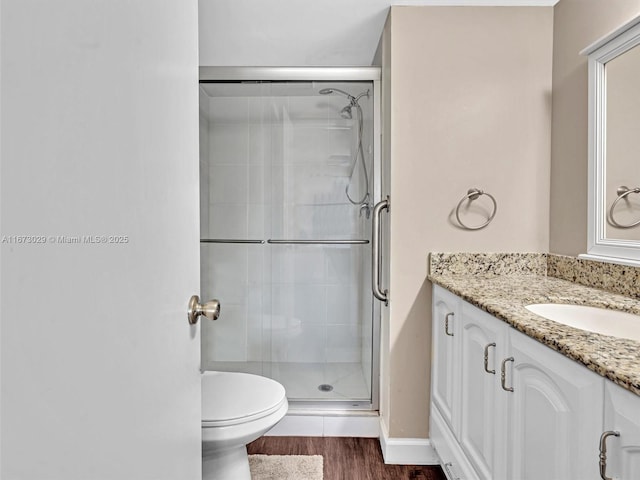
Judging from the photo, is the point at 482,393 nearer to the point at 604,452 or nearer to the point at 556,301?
the point at 556,301

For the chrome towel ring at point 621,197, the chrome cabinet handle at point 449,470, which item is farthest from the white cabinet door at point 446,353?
the chrome towel ring at point 621,197

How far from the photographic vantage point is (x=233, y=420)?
5.18 ft

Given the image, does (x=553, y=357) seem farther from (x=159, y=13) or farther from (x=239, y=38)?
(x=239, y=38)

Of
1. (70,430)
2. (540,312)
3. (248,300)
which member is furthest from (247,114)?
(70,430)

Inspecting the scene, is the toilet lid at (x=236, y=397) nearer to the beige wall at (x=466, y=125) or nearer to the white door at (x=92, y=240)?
the white door at (x=92, y=240)

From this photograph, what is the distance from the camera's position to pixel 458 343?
1759 mm

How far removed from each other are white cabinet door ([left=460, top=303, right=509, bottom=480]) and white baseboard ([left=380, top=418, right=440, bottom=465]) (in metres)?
0.56

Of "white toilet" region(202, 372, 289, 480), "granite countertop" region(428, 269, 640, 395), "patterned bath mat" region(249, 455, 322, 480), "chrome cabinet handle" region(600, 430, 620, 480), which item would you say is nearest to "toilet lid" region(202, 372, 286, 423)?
"white toilet" region(202, 372, 289, 480)

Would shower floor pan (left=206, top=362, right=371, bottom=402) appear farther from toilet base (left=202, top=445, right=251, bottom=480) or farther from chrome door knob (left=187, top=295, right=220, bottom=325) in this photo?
chrome door knob (left=187, top=295, right=220, bottom=325)

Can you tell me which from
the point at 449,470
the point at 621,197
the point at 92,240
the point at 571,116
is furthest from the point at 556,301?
the point at 92,240

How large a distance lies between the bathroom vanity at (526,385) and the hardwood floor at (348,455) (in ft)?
0.62

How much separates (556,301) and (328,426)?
1492mm

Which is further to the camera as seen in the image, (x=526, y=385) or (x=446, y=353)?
(x=446, y=353)

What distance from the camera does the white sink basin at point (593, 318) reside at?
135 cm
